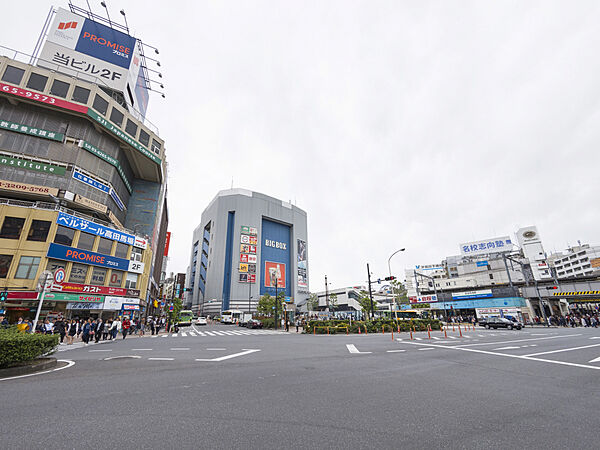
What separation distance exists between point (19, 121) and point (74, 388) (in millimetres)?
43510

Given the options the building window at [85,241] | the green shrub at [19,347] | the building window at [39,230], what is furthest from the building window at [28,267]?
the green shrub at [19,347]

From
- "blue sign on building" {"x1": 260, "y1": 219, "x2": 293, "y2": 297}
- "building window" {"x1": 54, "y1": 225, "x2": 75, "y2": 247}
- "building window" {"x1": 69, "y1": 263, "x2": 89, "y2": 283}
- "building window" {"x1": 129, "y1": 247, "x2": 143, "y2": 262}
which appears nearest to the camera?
"building window" {"x1": 54, "y1": 225, "x2": 75, "y2": 247}

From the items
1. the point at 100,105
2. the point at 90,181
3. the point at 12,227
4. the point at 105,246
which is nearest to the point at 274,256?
the point at 105,246

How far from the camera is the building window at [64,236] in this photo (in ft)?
90.9

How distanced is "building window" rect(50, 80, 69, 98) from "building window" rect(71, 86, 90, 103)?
3.00 feet

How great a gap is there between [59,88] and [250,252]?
185 feet

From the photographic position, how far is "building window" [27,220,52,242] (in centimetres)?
2661

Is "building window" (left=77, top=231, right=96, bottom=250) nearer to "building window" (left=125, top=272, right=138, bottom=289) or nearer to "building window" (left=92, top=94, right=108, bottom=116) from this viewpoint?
"building window" (left=125, top=272, right=138, bottom=289)

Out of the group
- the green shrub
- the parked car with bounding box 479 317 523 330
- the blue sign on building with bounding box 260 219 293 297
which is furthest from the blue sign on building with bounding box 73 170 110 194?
the blue sign on building with bounding box 260 219 293 297

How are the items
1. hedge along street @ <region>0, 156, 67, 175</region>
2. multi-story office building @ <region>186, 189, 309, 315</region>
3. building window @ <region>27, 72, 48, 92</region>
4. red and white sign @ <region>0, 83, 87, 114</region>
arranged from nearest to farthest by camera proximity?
hedge along street @ <region>0, 156, 67, 175</region> → red and white sign @ <region>0, 83, 87, 114</region> → building window @ <region>27, 72, 48, 92</region> → multi-story office building @ <region>186, 189, 309, 315</region>

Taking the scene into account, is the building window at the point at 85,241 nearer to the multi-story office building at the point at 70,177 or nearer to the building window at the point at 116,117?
the multi-story office building at the point at 70,177

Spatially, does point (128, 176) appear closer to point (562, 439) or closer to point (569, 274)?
point (562, 439)

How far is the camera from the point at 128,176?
46719mm

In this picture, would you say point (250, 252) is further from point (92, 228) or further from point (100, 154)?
point (92, 228)
